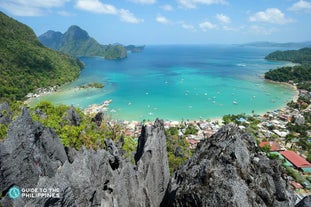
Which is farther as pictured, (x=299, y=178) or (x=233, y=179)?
(x=299, y=178)

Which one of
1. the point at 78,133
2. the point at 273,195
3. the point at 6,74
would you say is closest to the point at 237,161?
the point at 273,195

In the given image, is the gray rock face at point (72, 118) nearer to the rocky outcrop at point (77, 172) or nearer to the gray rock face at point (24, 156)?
the rocky outcrop at point (77, 172)

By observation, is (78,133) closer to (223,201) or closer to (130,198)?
(130,198)

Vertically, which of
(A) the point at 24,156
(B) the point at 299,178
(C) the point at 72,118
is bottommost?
(B) the point at 299,178

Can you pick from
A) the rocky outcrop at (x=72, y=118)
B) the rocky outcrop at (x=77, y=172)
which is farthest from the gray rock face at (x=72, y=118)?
the rocky outcrop at (x=77, y=172)

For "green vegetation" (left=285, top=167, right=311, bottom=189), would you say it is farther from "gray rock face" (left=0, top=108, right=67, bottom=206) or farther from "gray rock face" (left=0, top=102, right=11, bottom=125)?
"gray rock face" (left=0, top=102, right=11, bottom=125)

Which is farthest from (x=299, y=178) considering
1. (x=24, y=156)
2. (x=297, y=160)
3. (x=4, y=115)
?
(x=4, y=115)

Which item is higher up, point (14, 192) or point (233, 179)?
point (233, 179)

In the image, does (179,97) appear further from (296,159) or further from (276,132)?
(296,159)
